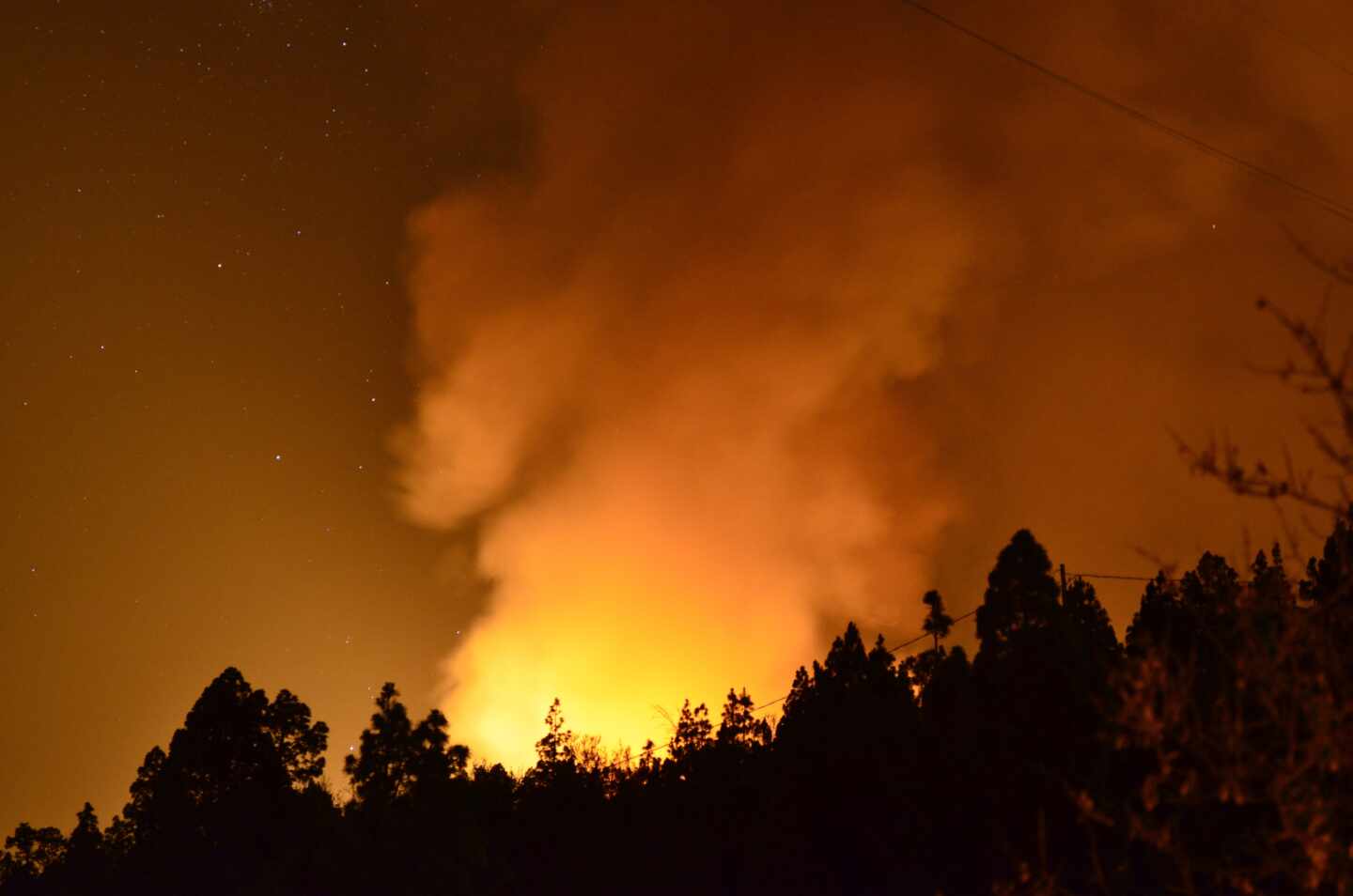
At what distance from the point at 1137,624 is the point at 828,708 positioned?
33.0 ft

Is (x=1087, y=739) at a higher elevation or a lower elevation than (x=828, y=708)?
lower

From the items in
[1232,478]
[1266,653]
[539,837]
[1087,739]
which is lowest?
[1266,653]

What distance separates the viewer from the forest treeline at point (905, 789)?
767 cm

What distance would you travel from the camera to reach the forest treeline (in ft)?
25.2

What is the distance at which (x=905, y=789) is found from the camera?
104 feet

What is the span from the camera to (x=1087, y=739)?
87.9ft

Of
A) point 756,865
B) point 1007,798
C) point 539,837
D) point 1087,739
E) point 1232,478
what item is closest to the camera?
point 1232,478

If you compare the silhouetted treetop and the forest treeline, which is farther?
the silhouetted treetop

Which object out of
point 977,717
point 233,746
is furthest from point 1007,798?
point 233,746

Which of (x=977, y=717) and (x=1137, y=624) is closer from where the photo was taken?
(x=977, y=717)

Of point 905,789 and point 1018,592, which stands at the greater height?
point 1018,592

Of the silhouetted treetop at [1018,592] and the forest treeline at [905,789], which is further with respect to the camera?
the silhouetted treetop at [1018,592]

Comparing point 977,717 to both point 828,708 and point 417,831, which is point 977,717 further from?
point 417,831

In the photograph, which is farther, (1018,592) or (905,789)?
(1018,592)
